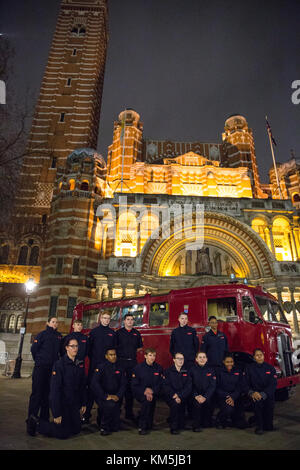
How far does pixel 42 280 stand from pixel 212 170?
21.3 m

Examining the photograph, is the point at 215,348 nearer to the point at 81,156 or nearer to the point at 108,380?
the point at 108,380

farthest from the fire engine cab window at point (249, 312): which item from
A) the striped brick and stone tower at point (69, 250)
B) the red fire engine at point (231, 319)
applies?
the striped brick and stone tower at point (69, 250)

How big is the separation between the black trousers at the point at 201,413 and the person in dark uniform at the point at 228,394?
8.6 inches

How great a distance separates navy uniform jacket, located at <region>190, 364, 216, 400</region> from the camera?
18.5 feet

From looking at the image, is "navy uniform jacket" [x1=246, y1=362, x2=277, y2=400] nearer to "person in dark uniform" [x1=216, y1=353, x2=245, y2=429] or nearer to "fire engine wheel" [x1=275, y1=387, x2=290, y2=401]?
"person in dark uniform" [x1=216, y1=353, x2=245, y2=429]

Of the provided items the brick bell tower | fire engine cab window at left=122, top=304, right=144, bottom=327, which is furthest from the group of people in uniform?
the brick bell tower

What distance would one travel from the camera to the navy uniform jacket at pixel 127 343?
6.61 metres

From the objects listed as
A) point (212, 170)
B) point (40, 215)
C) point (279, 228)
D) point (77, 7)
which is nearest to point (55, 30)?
point (77, 7)

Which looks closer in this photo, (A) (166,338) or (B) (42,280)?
(A) (166,338)

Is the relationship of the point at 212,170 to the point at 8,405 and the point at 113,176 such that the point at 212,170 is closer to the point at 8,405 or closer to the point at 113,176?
the point at 113,176

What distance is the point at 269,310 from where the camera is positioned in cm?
846

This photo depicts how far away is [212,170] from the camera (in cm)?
3131

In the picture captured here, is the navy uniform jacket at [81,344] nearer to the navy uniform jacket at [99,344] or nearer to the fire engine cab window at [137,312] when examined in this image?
the navy uniform jacket at [99,344]

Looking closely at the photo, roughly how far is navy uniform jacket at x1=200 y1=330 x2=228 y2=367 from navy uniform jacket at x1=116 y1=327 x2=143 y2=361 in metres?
1.62
